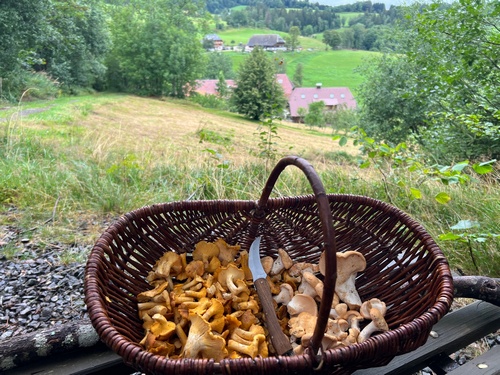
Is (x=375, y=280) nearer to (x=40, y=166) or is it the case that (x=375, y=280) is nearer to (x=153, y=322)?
(x=153, y=322)

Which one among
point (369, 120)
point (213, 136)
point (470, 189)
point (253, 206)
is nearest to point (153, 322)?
point (253, 206)

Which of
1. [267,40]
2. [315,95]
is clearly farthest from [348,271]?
[267,40]

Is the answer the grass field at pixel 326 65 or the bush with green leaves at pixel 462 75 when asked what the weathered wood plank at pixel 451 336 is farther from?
the grass field at pixel 326 65

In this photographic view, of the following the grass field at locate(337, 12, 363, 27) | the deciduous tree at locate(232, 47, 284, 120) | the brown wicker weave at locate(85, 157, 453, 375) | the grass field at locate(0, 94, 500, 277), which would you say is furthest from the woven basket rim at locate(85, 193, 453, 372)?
the grass field at locate(337, 12, 363, 27)

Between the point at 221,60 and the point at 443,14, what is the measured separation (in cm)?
4317

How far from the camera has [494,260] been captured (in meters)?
1.76

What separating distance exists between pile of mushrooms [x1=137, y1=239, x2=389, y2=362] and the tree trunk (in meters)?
0.15

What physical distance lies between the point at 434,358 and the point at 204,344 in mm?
647

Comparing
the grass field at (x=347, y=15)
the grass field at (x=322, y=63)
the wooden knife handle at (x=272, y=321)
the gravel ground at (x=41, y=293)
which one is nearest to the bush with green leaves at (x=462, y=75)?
the wooden knife handle at (x=272, y=321)

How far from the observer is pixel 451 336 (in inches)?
41.8

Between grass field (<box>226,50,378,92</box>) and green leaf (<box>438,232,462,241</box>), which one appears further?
grass field (<box>226,50,378,92</box>)

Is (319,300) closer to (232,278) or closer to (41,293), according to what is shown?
(232,278)

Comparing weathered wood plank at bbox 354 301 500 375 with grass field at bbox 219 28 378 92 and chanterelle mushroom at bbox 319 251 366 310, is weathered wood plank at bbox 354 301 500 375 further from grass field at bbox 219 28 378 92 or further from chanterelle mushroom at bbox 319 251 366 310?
grass field at bbox 219 28 378 92

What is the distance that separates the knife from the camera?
3.08 feet
